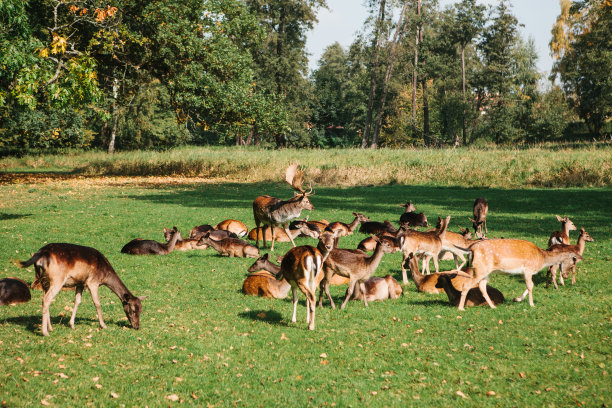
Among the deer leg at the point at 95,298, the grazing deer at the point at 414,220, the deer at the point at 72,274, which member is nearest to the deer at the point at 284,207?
the grazing deer at the point at 414,220

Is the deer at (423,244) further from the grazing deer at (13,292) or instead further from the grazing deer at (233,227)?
the grazing deer at (13,292)

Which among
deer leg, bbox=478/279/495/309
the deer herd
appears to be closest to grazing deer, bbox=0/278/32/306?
the deer herd

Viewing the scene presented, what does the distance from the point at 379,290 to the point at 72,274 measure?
463 cm

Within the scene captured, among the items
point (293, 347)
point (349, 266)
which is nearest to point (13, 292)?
point (293, 347)

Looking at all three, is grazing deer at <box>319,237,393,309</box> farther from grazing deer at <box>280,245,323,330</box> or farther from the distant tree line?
the distant tree line

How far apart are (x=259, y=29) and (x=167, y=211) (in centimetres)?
1872

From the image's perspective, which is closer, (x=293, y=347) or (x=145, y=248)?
(x=293, y=347)

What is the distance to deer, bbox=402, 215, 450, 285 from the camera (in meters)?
9.43

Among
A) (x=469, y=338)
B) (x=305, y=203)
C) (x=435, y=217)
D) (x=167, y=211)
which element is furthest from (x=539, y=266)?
(x=167, y=211)

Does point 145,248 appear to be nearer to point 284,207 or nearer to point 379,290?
point 284,207

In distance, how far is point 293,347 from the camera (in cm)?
638

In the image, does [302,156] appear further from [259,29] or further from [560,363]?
[560,363]

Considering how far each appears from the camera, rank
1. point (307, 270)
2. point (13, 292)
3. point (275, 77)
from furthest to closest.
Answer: point (275, 77) → point (13, 292) → point (307, 270)

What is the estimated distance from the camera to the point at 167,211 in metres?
18.9
